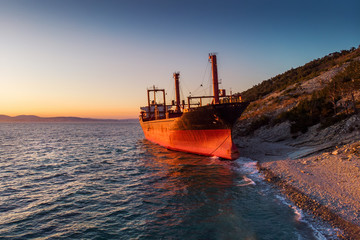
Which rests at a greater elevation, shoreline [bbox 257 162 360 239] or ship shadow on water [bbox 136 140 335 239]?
shoreline [bbox 257 162 360 239]

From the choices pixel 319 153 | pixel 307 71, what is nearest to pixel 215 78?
pixel 319 153

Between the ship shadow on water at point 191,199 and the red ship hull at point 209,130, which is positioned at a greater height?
the red ship hull at point 209,130

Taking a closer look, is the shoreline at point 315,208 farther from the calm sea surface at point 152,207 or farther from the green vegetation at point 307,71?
the green vegetation at point 307,71

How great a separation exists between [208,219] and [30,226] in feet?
24.6

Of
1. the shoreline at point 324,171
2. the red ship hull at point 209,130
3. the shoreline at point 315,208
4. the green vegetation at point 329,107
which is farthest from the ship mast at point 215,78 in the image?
the shoreline at point 315,208

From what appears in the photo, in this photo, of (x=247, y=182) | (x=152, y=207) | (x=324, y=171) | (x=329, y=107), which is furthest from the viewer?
(x=329, y=107)

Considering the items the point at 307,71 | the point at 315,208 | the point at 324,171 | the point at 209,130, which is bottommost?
the point at 315,208

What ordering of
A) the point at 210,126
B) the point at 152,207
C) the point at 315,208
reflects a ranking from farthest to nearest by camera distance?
1. the point at 210,126
2. the point at 152,207
3. the point at 315,208

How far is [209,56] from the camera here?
79.3 ft

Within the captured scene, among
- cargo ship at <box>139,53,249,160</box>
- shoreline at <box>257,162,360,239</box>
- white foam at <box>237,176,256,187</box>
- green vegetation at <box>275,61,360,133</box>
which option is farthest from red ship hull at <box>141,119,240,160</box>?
green vegetation at <box>275,61,360,133</box>

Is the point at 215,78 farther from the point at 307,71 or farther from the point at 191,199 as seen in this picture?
the point at 307,71

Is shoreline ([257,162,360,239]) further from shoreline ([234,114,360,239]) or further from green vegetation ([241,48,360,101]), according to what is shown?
green vegetation ([241,48,360,101])

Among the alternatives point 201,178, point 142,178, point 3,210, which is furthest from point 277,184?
point 3,210

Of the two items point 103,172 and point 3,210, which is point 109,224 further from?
point 103,172
